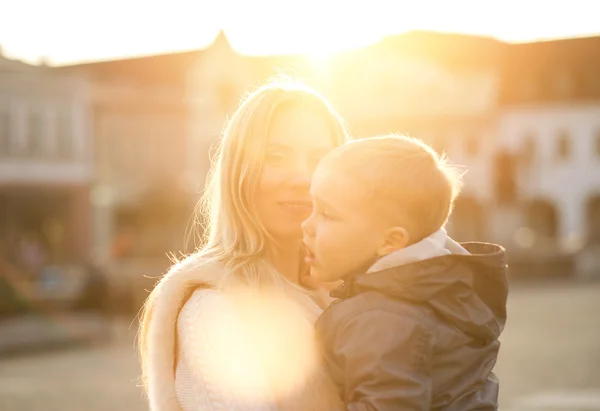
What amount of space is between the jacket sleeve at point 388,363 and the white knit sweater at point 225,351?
0.91 feet

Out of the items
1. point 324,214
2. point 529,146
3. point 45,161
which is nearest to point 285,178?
point 324,214

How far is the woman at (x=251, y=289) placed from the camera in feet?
9.52

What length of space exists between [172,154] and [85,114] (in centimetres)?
744

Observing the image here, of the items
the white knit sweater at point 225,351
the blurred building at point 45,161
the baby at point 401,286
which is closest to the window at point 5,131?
the blurred building at point 45,161

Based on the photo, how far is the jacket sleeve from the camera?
254cm

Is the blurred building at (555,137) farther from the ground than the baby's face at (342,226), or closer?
closer

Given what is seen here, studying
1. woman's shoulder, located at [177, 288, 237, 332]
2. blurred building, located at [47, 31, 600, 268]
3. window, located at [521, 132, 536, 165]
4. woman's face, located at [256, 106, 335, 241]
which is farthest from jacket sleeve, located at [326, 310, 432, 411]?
window, located at [521, 132, 536, 165]

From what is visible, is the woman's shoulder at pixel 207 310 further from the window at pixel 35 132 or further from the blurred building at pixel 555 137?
the blurred building at pixel 555 137

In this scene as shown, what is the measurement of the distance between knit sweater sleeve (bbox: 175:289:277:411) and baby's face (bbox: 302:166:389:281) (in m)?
0.26

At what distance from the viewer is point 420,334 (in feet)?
8.52

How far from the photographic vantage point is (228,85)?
5625 centimetres

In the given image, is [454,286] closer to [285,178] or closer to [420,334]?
[420,334]

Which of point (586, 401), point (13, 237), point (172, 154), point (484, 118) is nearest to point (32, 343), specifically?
point (586, 401)

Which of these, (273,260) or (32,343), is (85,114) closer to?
(32,343)
